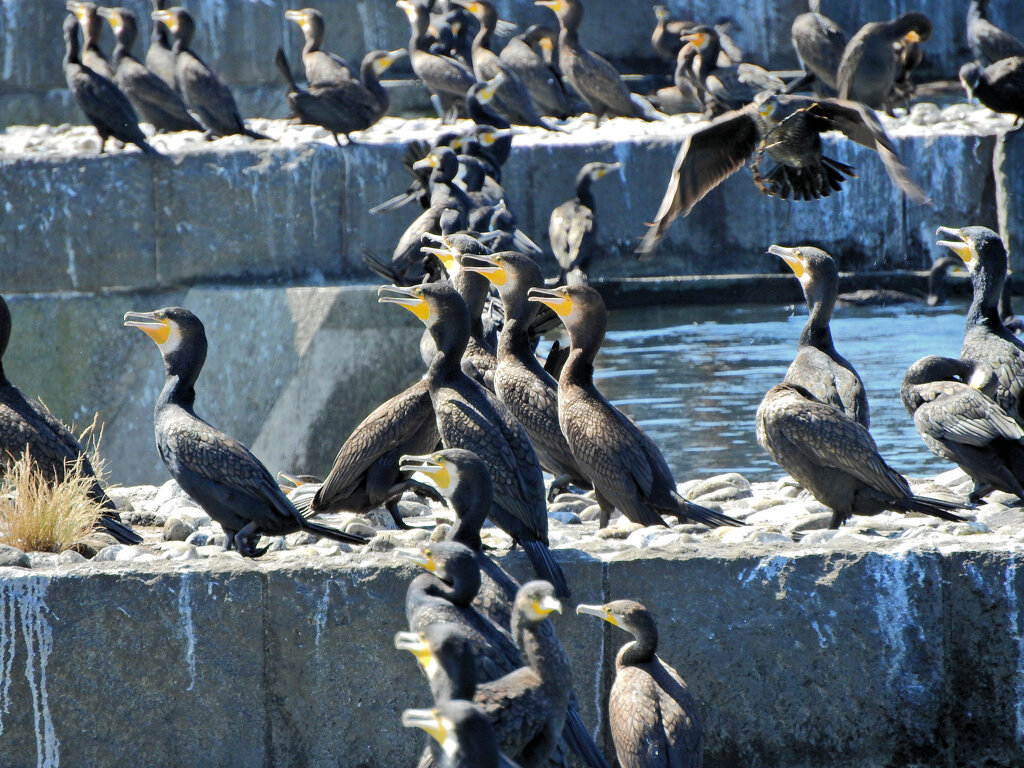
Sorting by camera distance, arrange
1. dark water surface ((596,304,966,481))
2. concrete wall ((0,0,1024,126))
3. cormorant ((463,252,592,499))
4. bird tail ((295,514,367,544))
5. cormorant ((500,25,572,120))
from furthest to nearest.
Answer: concrete wall ((0,0,1024,126))
cormorant ((500,25,572,120))
dark water surface ((596,304,966,481))
cormorant ((463,252,592,499))
bird tail ((295,514,367,544))

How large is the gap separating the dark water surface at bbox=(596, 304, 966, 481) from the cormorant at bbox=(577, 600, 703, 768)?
14.4ft

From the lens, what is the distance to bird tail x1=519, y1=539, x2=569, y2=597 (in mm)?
4266

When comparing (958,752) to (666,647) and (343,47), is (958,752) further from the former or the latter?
(343,47)

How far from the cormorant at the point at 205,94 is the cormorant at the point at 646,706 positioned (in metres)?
9.03

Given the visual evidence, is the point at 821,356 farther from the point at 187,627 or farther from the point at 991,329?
the point at 187,627

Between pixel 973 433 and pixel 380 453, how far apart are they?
212 centimetres

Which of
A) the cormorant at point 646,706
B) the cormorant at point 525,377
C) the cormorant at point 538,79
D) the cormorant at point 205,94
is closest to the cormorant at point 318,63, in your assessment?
the cormorant at point 205,94

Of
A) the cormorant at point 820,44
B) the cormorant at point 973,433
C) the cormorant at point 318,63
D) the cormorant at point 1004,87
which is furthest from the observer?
the cormorant at point 820,44

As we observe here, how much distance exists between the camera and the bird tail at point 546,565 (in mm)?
4266

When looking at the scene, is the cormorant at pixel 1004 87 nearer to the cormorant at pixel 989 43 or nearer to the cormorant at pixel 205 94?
the cormorant at pixel 989 43

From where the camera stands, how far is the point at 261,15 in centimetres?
1741

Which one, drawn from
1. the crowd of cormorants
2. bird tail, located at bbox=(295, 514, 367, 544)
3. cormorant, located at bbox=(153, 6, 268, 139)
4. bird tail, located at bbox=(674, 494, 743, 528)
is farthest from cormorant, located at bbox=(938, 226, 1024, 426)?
cormorant, located at bbox=(153, 6, 268, 139)

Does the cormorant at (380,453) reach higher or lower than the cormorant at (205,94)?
lower

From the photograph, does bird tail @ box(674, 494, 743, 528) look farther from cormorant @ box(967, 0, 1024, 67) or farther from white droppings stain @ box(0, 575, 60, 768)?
cormorant @ box(967, 0, 1024, 67)
